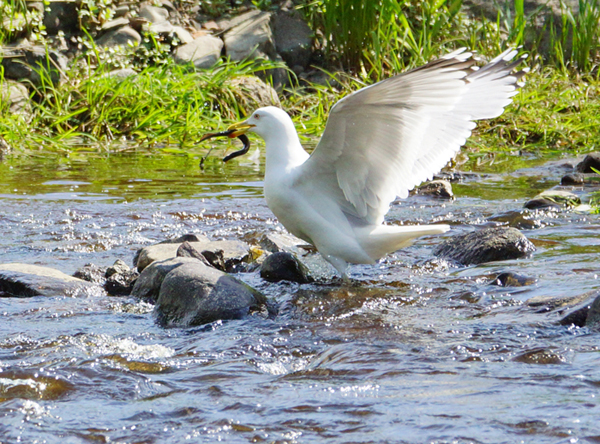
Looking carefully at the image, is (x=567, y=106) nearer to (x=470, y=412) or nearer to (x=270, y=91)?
(x=270, y=91)

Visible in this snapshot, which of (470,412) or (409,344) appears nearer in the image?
(470,412)

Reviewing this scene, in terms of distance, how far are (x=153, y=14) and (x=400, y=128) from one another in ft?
25.5

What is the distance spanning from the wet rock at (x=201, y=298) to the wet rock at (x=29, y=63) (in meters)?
5.99

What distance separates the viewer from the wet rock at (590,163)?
6.58 metres

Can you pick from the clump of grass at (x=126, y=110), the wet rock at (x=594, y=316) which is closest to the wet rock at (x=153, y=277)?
the wet rock at (x=594, y=316)

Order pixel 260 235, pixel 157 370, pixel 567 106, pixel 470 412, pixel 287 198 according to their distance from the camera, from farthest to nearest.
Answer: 1. pixel 567 106
2. pixel 260 235
3. pixel 287 198
4. pixel 157 370
5. pixel 470 412

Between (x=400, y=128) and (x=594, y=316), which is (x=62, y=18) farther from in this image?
(x=594, y=316)

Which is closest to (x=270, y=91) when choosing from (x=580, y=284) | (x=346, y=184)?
(x=346, y=184)

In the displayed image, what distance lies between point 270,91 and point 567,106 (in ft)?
10.8

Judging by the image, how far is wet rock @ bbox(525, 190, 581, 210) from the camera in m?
5.32

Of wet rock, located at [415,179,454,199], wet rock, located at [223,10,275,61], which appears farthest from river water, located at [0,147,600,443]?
wet rock, located at [223,10,275,61]

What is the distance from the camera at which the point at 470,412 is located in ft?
7.29

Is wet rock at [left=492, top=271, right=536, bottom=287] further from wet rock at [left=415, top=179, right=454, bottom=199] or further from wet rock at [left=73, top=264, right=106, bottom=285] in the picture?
wet rock at [left=415, top=179, right=454, bottom=199]

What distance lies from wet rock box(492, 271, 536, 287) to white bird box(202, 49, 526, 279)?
0.35 m
